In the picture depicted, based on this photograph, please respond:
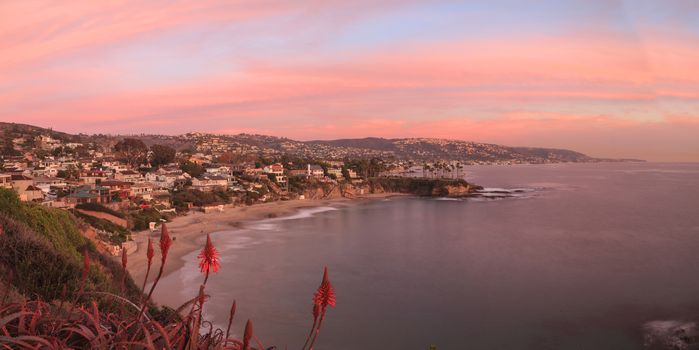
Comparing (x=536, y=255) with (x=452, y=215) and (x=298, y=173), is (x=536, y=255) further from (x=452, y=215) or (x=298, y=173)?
(x=298, y=173)

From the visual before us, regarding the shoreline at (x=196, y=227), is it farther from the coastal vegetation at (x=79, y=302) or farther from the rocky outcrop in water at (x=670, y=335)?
the rocky outcrop in water at (x=670, y=335)

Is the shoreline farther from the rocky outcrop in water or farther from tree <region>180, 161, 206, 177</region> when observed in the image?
the rocky outcrop in water

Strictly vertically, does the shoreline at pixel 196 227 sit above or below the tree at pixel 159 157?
below

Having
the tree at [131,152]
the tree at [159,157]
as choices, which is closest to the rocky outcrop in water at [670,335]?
the tree at [159,157]

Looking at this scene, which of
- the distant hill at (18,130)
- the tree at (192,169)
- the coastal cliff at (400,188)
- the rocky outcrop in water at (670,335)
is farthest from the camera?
the distant hill at (18,130)

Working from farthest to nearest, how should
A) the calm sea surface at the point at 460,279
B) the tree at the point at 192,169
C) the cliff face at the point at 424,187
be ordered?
the cliff face at the point at 424,187, the tree at the point at 192,169, the calm sea surface at the point at 460,279

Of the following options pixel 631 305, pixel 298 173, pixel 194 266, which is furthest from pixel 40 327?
pixel 298 173

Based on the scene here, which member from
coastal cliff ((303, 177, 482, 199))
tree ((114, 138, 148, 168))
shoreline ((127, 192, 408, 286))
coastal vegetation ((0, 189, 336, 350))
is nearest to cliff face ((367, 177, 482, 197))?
coastal cliff ((303, 177, 482, 199))
